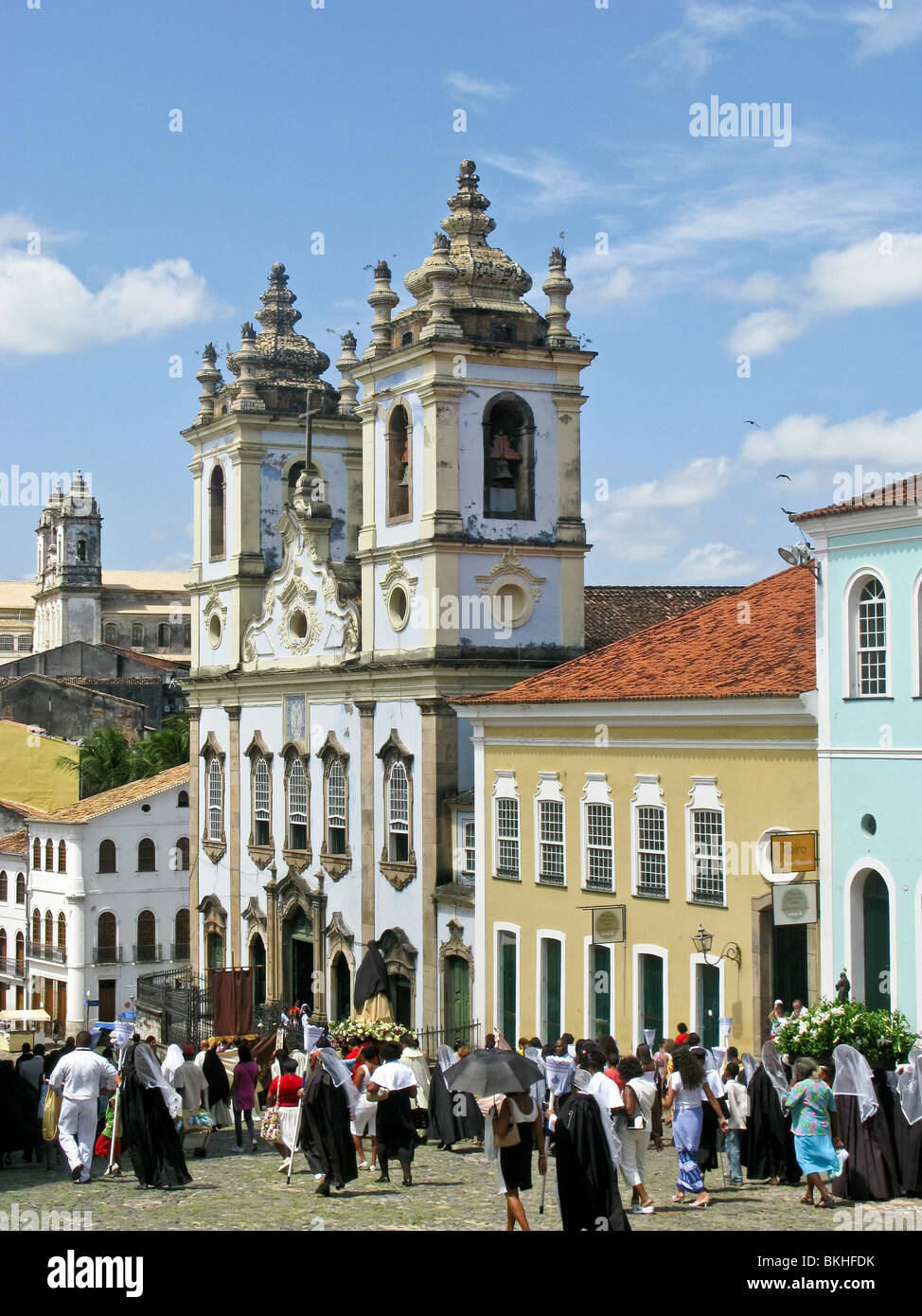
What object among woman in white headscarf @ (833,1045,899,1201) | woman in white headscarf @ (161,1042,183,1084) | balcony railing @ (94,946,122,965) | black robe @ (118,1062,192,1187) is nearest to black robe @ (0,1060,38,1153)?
woman in white headscarf @ (161,1042,183,1084)

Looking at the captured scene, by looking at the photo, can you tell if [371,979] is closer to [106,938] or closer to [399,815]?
[399,815]

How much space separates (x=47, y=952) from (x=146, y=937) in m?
3.10

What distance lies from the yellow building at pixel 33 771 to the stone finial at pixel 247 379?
23815mm

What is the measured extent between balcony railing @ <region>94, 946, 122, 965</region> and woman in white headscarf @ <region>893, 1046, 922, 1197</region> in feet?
143

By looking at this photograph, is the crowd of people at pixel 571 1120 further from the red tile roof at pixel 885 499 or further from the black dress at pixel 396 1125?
the red tile roof at pixel 885 499

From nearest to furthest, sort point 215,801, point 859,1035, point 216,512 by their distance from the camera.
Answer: point 859,1035 < point 215,801 < point 216,512

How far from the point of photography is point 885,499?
24.0 m

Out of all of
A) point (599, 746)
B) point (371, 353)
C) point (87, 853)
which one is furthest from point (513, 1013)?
point (87, 853)

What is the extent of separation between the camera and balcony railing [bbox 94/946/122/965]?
5761cm

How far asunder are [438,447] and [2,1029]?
23.5 metres

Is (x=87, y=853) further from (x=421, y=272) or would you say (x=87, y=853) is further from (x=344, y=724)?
(x=421, y=272)

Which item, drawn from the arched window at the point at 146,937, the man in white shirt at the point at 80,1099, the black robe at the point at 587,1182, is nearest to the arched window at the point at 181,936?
the arched window at the point at 146,937

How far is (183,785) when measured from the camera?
195 ft

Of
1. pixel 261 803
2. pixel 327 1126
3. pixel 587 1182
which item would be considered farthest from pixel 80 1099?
pixel 261 803
